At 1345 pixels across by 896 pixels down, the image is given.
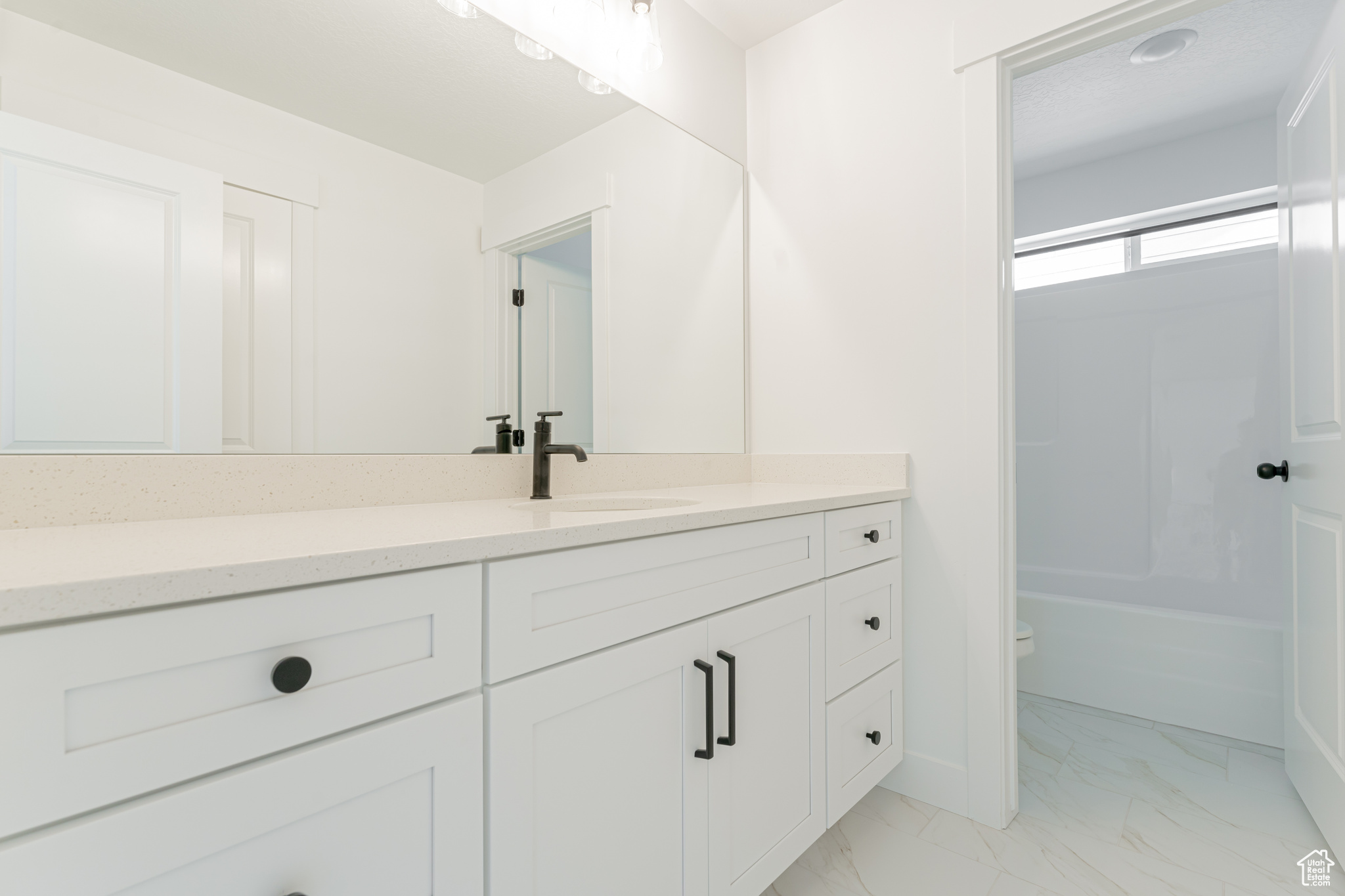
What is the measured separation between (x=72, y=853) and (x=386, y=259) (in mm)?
1006

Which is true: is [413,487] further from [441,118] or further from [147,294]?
[441,118]

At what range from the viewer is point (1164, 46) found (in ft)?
6.85

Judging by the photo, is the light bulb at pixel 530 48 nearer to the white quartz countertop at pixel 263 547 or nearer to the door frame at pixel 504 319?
the door frame at pixel 504 319

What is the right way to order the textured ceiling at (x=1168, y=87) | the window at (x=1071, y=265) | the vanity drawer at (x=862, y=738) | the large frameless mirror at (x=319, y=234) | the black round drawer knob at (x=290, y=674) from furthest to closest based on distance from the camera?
the window at (x=1071, y=265) < the textured ceiling at (x=1168, y=87) < the vanity drawer at (x=862, y=738) < the large frameless mirror at (x=319, y=234) < the black round drawer knob at (x=290, y=674)

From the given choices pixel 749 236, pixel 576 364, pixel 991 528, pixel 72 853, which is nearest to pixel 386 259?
pixel 576 364

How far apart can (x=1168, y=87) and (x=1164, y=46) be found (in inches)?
12.9

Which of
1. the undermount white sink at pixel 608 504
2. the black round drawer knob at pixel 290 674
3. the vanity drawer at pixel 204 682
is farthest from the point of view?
the undermount white sink at pixel 608 504

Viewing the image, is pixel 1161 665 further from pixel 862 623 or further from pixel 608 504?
pixel 608 504

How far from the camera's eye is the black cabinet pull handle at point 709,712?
100cm

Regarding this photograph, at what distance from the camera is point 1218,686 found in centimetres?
211

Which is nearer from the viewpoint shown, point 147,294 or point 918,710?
point 147,294

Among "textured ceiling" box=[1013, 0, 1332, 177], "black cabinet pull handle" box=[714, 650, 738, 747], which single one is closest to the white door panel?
"textured ceiling" box=[1013, 0, 1332, 177]

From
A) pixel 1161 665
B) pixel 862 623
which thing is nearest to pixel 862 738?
pixel 862 623

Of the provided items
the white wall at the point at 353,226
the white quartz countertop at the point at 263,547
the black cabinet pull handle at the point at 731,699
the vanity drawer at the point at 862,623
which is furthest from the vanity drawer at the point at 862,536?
the white wall at the point at 353,226
